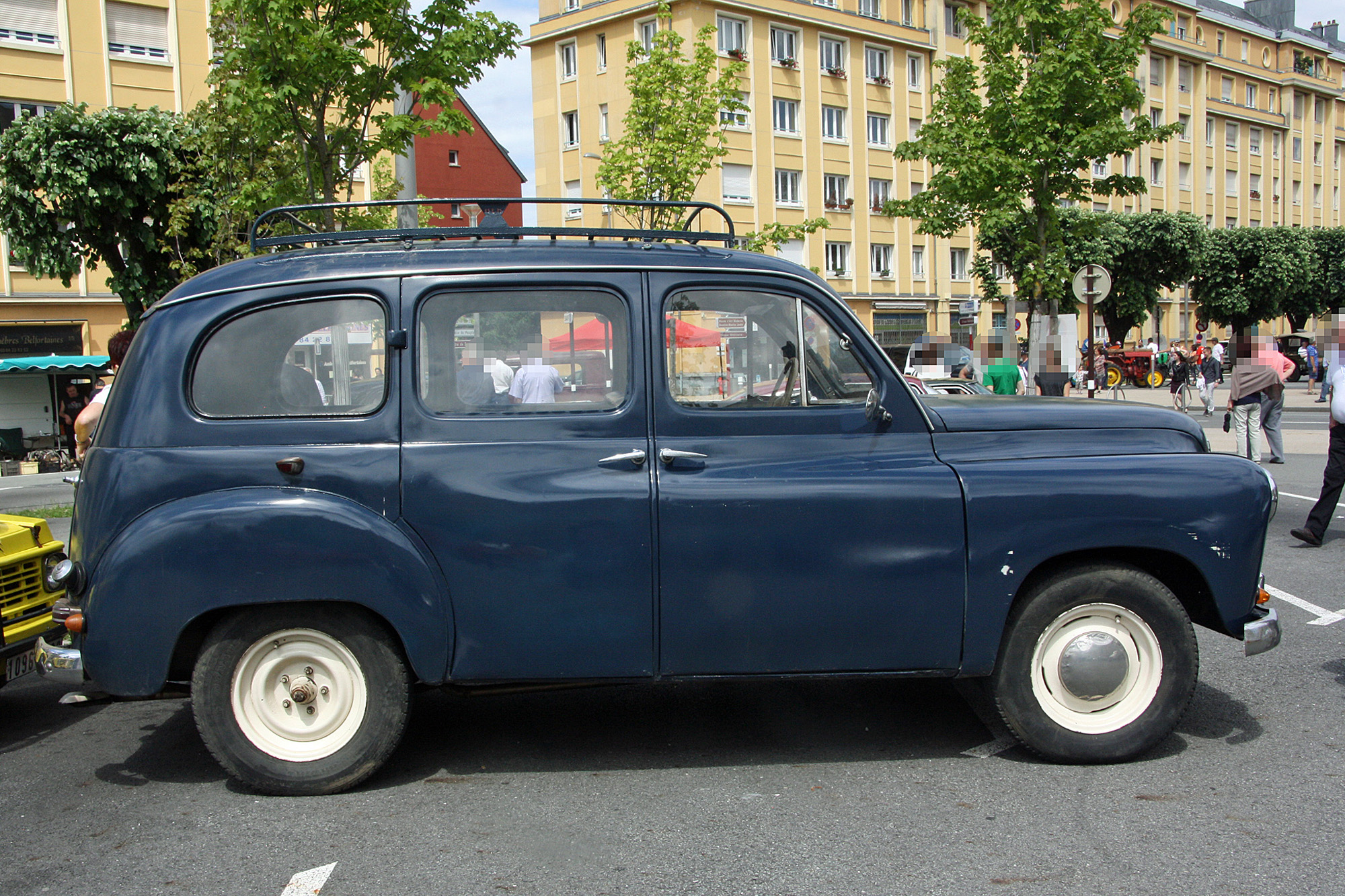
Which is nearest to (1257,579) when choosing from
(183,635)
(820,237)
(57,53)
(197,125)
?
(183,635)

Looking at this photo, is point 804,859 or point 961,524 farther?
point 961,524

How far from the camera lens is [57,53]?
2897cm

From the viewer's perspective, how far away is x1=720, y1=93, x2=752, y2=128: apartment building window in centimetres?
2342

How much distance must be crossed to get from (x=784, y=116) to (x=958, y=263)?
38.5 feet

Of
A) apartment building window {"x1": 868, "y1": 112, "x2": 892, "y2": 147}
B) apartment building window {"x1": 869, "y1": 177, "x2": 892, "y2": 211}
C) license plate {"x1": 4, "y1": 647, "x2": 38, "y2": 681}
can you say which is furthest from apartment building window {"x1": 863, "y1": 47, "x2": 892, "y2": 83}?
license plate {"x1": 4, "y1": 647, "x2": 38, "y2": 681}

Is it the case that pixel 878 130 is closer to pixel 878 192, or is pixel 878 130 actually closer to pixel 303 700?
pixel 878 192

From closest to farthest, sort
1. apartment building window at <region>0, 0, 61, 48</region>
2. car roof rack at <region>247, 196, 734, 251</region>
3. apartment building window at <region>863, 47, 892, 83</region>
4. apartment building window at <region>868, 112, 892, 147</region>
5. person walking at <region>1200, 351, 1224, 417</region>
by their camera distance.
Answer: car roof rack at <region>247, 196, 734, 251</region> < person walking at <region>1200, 351, 1224, 417</region> < apartment building window at <region>0, 0, 61, 48</region> < apartment building window at <region>863, 47, 892, 83</region> < apartment building window at <region>868, 112, 892, 147</region>

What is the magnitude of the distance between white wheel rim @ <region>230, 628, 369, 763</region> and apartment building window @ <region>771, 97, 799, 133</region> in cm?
4193

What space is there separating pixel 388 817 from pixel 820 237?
138 ft

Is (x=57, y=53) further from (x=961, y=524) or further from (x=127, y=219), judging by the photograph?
(x=961, y=524)

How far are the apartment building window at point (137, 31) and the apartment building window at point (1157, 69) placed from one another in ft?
172

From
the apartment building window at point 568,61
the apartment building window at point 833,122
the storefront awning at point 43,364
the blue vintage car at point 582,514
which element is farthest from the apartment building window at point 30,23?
the blue vintage car at point 582,514

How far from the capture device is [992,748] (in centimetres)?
436

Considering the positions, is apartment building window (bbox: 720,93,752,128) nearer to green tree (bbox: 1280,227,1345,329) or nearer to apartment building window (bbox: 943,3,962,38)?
apartment building window (bbox: 943,3,962,38)
